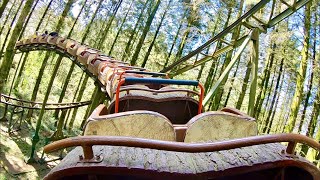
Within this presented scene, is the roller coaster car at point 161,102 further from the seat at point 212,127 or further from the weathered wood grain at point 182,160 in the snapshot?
the weathered wood grain at point 182,160

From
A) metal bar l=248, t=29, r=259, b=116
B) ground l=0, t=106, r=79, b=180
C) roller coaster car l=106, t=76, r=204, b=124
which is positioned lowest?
ground l=0, t=106, r=79, b=180

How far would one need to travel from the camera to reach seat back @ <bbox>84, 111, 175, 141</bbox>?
1.73m

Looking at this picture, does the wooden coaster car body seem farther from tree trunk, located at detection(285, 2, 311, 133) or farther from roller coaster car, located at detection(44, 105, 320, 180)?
tree trunk, located at detection(285, 2, 311, 133)

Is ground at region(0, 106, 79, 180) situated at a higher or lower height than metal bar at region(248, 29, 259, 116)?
lower

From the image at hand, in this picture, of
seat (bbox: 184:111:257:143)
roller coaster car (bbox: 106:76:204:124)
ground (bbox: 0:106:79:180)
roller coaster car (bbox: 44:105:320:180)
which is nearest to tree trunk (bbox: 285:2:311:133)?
roller coaster car (bbox: 106:76:204:124)

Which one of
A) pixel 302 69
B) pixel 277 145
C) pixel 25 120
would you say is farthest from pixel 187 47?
pixel 277 145

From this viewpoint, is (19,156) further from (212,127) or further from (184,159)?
(184,159)

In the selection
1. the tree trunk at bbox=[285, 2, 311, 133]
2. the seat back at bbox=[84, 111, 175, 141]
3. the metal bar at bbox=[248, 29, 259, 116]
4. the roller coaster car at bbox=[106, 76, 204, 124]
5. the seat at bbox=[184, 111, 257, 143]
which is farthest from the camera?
the tree trunk at bbox=[285, 2, 311, 133]

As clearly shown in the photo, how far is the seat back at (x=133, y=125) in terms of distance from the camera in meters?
1.73

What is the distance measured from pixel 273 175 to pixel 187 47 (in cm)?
1929

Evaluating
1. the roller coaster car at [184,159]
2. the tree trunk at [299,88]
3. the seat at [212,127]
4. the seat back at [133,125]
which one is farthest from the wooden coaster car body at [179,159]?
the tree trunk at [299,88]

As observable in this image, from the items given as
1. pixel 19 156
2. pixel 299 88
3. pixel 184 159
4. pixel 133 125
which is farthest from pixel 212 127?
pixel 19 156

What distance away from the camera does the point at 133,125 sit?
5.72 ft

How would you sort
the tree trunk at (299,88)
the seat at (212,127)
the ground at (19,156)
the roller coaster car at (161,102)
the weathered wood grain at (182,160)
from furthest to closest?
the ground at (19,156)
the tree trunk at (299,88)
the roller coaster car at (161,102)
the seat at (212,127)
the weathered wood grain at (182,160)
